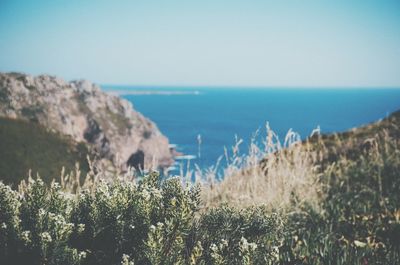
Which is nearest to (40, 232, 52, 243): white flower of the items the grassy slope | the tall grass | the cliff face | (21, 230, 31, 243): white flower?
(21, 230, 31, 243): white flower

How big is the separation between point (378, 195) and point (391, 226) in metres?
1.51

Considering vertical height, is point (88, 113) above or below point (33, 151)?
above

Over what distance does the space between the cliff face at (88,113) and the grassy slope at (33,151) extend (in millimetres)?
48144

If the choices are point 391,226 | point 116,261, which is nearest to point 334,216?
point 391,226

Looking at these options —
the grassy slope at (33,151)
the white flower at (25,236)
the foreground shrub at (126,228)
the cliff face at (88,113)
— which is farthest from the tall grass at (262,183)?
the cliff face at (88,113)

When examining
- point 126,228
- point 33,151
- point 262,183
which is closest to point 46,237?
point 126,228

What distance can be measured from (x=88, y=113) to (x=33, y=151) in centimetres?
9074

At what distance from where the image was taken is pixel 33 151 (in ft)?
70.0

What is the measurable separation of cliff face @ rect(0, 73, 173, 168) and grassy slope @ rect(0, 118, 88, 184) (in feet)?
158

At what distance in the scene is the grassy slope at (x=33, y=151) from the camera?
56.9 ft

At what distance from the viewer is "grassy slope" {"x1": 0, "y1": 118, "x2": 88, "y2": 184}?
56.9 feet

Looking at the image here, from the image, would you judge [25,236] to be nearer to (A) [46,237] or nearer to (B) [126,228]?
(A) [46,237]

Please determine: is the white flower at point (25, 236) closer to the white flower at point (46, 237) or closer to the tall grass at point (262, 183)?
the white flower at point (46, 237)

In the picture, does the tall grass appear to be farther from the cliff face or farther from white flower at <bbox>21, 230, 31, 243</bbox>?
the cliff face
